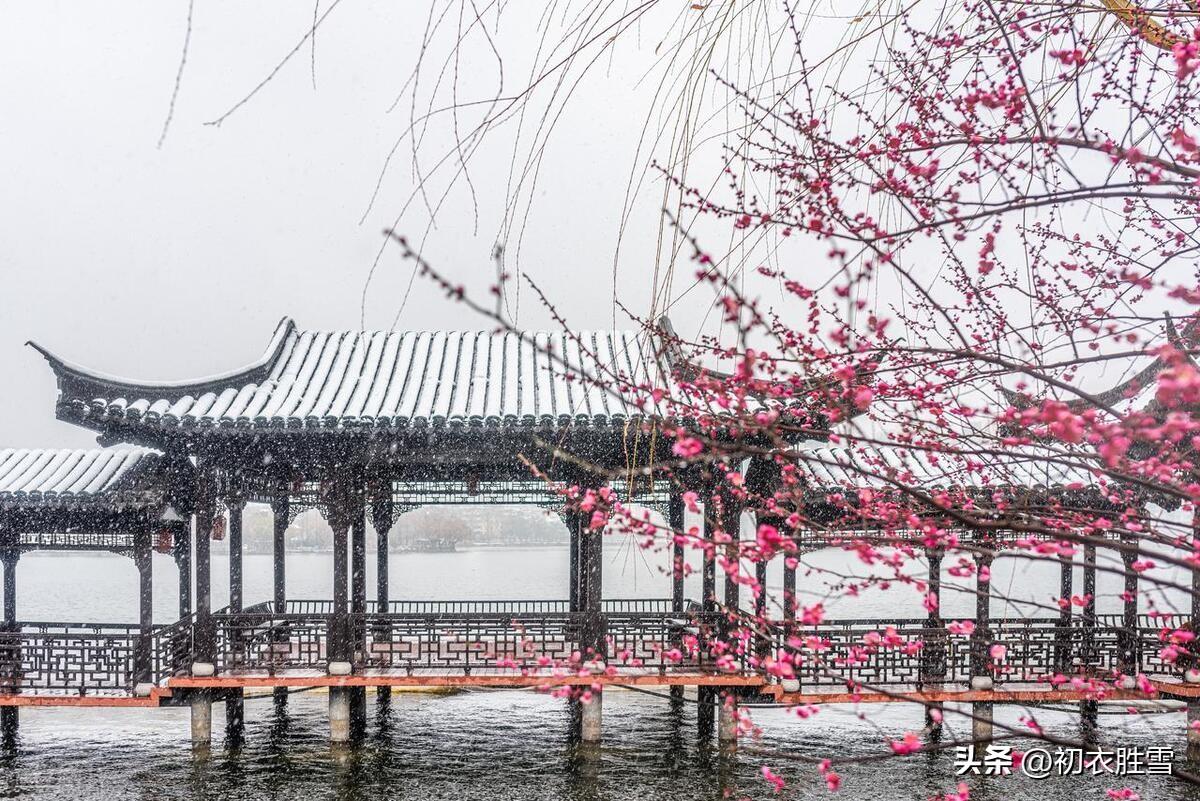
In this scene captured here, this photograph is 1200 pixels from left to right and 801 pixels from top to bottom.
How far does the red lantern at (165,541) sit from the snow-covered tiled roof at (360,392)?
1963 mm

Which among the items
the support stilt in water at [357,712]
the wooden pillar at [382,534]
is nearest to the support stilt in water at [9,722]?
the support stilt in water at [357,712]

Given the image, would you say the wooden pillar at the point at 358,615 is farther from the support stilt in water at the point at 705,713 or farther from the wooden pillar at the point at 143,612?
the support stilt in water at the point at 705,713

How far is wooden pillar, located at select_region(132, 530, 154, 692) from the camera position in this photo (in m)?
9.95

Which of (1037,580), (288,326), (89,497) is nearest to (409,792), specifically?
(89,497)

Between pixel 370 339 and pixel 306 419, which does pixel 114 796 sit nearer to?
pixel 306 419

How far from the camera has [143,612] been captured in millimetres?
10812

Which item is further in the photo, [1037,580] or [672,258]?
[1037,580]

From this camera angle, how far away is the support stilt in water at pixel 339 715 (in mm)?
10695

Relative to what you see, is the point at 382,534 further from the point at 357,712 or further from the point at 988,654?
the point at 988,654

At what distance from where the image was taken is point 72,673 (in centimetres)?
1011

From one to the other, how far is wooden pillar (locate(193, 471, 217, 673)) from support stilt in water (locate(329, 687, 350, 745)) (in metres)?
1.44

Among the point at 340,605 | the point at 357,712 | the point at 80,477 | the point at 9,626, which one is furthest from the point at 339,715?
the point at 9,626

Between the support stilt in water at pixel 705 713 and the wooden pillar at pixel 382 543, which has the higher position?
the wooden pillar at pixel 382 543

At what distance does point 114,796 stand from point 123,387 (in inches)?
161
